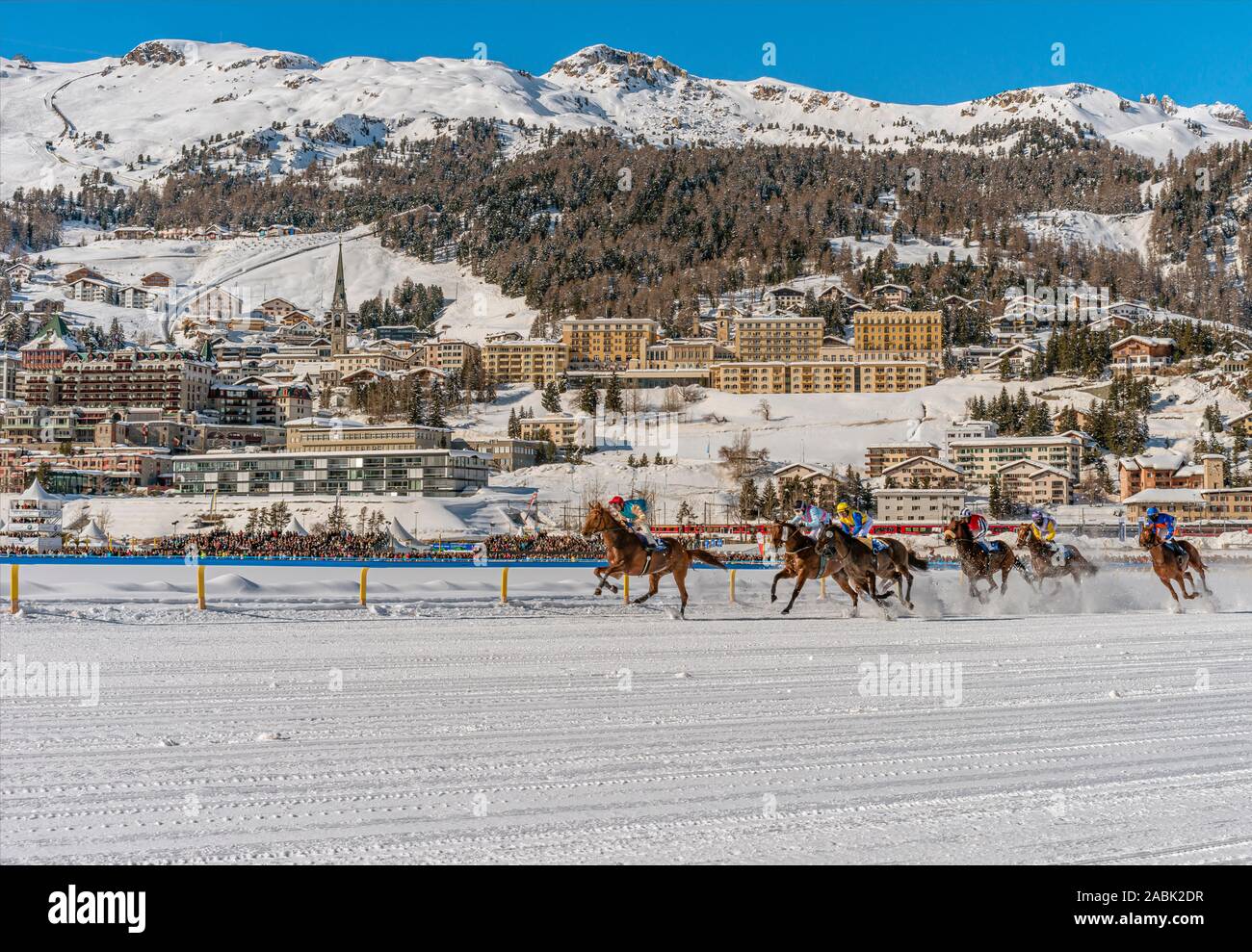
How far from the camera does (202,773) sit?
6.69 m

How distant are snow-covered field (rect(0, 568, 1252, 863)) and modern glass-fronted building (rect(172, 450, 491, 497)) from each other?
217 feet

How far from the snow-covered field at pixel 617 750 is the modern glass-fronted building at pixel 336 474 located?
66065mm

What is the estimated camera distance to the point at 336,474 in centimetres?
8212

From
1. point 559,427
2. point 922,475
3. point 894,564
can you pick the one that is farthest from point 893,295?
point 894,564

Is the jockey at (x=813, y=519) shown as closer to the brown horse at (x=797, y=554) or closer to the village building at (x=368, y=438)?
the brown horse at (x=797, y=554)

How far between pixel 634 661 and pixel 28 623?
838cm

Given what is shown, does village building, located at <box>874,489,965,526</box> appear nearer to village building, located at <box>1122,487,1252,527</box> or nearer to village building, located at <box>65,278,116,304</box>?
village building, located at <box>1122,487,1252,527</box>

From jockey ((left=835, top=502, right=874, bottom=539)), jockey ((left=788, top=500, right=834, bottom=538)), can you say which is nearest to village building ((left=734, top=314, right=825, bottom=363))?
jockey ((left=835, top=502, right=874, bottom=539))

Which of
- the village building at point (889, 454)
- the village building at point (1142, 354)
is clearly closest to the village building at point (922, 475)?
the village building at point (889, 454)

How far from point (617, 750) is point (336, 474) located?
254 ft

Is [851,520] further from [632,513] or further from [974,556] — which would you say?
[632,513]

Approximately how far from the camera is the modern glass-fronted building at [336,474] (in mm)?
80625

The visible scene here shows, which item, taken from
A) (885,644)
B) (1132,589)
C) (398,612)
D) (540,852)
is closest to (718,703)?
(540,852)

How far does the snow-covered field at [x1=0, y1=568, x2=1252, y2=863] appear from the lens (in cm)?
565
